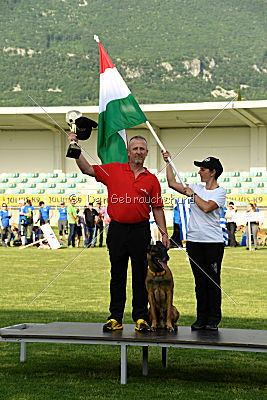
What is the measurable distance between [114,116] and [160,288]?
187 centimetres

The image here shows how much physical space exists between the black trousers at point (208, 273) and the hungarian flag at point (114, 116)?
122 centimetres

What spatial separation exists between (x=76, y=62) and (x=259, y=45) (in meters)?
34.9

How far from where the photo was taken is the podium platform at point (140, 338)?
5688 mm

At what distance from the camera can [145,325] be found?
6.36 meters

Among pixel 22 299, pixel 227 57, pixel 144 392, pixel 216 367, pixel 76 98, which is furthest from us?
pixel 227 57

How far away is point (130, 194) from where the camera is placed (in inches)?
250

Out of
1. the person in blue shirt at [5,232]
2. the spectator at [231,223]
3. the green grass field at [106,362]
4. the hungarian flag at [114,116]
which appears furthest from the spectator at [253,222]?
the hungarian flag at [114,116]

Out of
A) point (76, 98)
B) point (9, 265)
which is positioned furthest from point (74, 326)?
point (76, 98)

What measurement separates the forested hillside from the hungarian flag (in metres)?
113

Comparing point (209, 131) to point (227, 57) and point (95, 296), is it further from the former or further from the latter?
point (227, 57)

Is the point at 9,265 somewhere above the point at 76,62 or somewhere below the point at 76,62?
below

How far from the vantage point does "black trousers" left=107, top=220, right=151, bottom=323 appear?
638 centimetres

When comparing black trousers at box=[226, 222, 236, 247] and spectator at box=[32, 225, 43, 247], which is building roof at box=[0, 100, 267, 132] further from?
black trousers at box=[226, 222, 236, 247]

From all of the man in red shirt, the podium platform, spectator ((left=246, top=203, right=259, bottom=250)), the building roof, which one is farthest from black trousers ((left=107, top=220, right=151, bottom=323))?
the building roof
